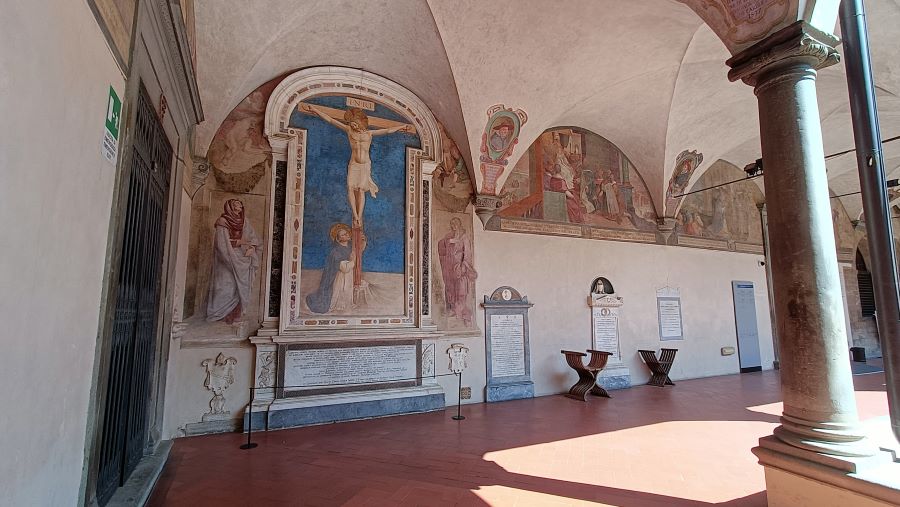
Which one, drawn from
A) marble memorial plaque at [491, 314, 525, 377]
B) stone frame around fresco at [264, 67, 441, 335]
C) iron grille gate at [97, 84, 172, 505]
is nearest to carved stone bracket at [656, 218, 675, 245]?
marble memorial plaque at [491, 314, 525, 377]

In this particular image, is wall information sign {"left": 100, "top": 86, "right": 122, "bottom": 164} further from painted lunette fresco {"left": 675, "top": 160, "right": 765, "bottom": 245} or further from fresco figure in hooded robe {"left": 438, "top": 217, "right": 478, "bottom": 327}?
painted lunette fresco {"left": 675, "top": 160, "right": 765, "bottom": 245}

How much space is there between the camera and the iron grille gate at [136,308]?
10.4ft

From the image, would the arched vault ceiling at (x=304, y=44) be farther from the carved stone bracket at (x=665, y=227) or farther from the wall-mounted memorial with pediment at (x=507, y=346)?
the carved stone bracket at (x=665, y=227)

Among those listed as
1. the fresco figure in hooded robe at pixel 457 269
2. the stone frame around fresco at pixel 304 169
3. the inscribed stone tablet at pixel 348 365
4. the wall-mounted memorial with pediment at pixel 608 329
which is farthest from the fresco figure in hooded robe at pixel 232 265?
the wall-mounted memorial with pediment at pixel 608 329

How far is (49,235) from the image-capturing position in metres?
1.78

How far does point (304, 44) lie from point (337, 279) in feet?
11.8

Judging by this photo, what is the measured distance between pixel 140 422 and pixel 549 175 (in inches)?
308

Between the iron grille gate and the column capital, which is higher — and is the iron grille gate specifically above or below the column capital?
below

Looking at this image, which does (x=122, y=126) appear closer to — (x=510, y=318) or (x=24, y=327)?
(x=24, y=327)

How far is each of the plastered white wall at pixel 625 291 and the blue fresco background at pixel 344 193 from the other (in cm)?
165

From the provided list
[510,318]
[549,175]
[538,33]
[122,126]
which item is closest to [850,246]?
[549,175]

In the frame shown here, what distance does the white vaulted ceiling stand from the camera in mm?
5809

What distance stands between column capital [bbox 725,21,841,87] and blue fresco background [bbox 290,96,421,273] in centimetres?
518

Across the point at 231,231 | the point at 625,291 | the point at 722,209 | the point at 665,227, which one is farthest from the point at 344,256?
the point at 722,209
